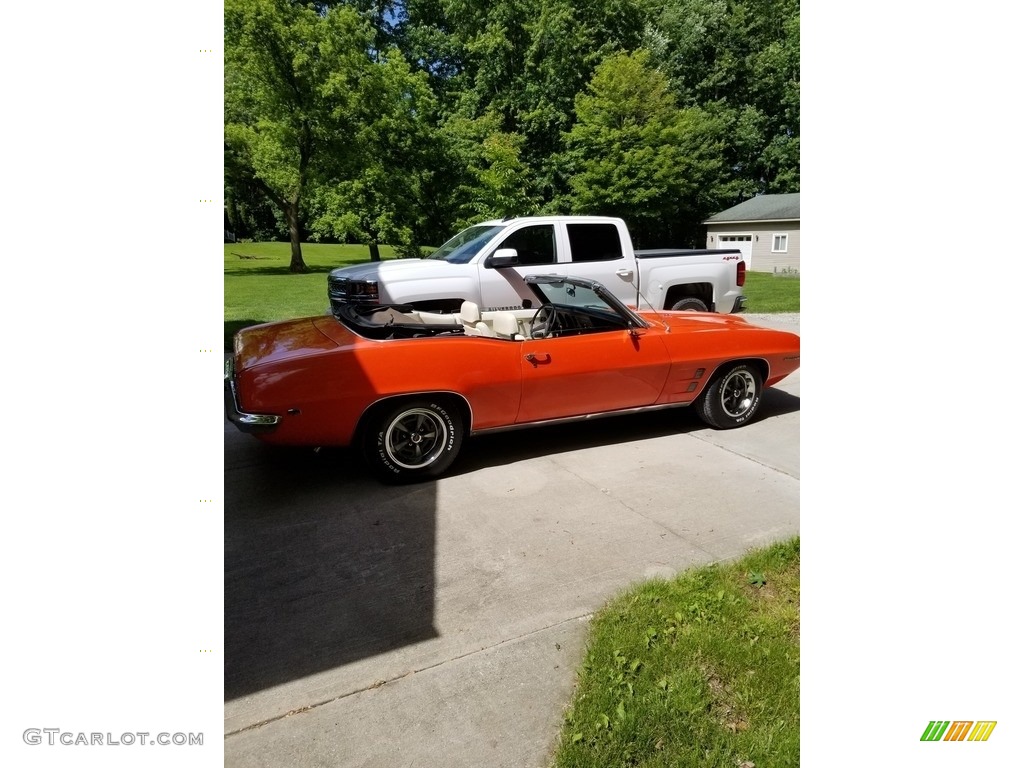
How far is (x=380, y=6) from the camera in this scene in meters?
37.4

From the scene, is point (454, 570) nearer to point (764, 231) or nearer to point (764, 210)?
point (764, 231)

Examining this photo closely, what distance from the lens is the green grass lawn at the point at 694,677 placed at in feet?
7.16

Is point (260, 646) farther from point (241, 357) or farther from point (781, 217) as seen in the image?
point (781, 217)

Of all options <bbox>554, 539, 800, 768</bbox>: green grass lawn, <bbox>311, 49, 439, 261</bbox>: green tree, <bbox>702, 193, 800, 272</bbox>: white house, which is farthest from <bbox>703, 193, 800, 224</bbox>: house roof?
<bbox>554, 539, 800, 768</bbox>: green grass lawn

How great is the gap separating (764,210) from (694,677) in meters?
32.9

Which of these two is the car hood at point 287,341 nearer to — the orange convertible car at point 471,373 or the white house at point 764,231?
the orange convertible car at point 471,373

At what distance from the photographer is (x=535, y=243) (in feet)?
27.2

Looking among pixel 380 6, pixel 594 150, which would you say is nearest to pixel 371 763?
pixel 594 150

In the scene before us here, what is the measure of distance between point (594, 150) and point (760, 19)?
50.6 feet

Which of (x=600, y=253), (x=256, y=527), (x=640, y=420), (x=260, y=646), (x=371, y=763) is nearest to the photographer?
(x=371, y=763)

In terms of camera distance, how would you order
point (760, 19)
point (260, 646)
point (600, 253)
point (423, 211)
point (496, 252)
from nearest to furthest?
point (260, 646), point (496, 252), point (600, 253), point (423, 211), point (760, 19)

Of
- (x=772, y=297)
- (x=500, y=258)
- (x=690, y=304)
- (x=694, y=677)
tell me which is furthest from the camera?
(x=772, y=297)

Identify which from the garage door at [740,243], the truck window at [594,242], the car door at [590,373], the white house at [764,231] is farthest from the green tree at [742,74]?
the car door at [590,373]

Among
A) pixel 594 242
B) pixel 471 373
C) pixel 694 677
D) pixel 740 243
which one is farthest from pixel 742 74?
pixel 694 677
